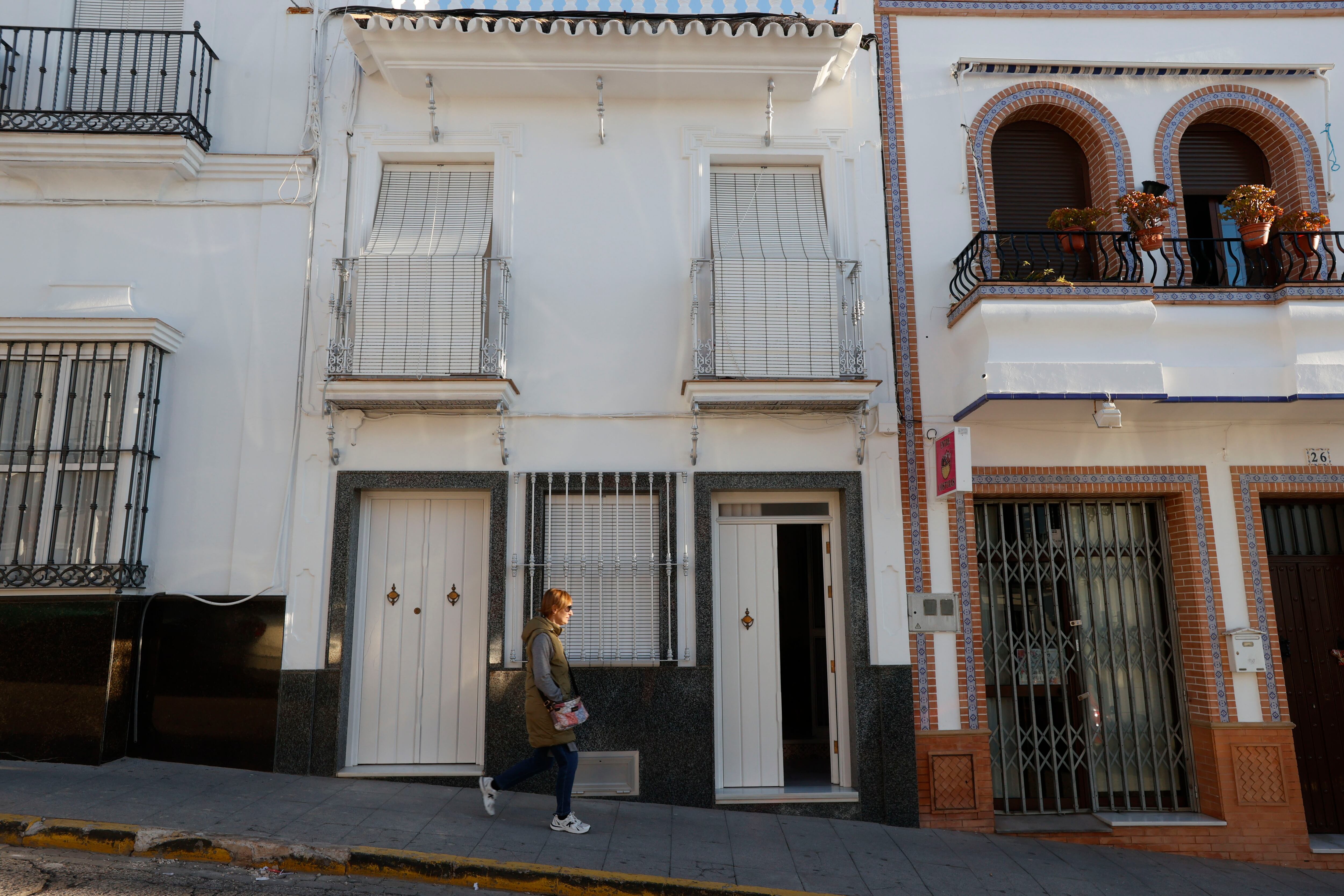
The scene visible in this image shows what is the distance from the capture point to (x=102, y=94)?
305 inches

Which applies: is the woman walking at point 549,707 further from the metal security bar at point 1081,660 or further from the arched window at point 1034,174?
the arched window at point 1034,174

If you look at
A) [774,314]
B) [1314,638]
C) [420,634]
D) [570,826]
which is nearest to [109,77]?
[420,634]

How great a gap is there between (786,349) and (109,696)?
6.14m

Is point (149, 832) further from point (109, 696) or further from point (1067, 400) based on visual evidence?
point (1067, 400)

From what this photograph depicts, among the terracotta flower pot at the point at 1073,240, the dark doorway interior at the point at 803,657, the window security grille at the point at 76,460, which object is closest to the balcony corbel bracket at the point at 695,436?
the dark doorway interior at the point at 803,657

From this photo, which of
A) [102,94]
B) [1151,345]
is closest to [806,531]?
[1151,345]

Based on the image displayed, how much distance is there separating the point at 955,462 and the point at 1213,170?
4.46 metres

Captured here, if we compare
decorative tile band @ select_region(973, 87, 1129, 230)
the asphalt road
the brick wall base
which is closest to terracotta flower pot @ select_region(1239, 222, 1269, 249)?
decorative tile band @ select_region(973, 87, 1129, 230)

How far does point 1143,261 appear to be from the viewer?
7914mm

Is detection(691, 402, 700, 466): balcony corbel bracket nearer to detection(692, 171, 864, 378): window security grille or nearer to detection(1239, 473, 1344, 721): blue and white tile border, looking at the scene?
detection(692, 171, 864, 378): window security grille

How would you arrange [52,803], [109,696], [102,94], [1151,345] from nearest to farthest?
[52,803] < [109,696] < [1151,345] < [102,94]

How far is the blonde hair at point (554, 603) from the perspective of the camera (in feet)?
20.1

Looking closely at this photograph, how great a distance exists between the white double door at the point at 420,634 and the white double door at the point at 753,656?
2064 millimetres

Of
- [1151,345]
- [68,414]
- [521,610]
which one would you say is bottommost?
[521,610]
